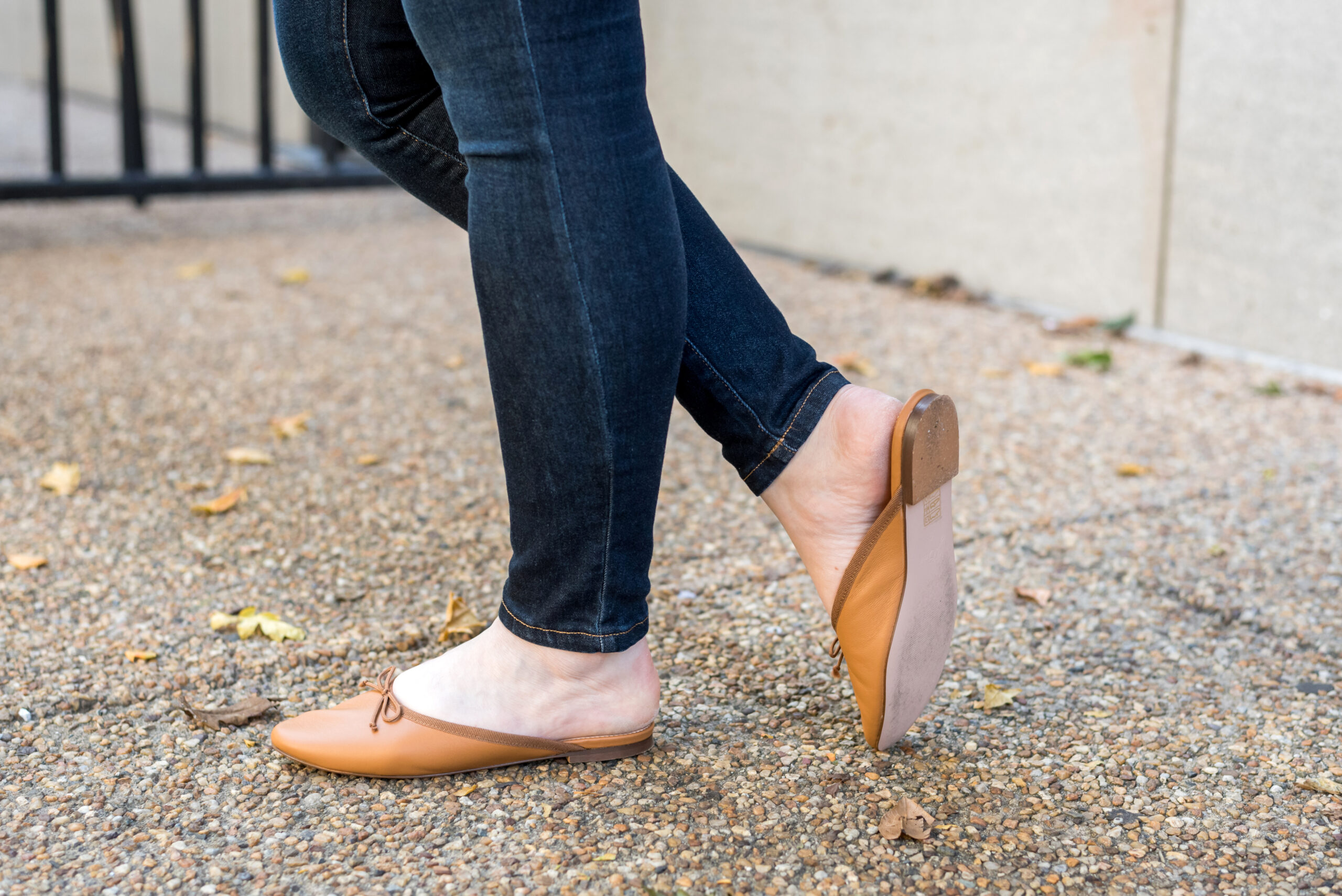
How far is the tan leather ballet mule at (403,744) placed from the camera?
1.26 m

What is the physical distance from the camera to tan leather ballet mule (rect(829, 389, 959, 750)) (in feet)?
3.90

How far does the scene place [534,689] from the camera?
1.24 metres

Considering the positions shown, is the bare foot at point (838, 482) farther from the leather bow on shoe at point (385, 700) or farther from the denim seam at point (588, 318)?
the leather bow on shoe at point (385, 700)

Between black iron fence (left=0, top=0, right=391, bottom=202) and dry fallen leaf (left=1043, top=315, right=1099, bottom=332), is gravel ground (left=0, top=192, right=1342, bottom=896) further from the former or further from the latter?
black iron fence (left=0, top=0, right=391, bottom=202)

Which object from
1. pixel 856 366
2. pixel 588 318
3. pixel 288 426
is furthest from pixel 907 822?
pixel 856 366

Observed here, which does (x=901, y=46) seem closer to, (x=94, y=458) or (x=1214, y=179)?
(x=1214, y=179)

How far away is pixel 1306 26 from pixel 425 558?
2.29 meters

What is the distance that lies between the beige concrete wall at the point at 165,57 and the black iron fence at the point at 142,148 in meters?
1.15

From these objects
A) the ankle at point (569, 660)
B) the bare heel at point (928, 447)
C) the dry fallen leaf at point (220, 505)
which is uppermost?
the bare heel at point (928, 447)

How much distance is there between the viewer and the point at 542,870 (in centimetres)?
114

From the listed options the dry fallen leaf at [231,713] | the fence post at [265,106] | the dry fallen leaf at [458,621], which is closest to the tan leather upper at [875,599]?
the dry fallen leaf at [458,621]

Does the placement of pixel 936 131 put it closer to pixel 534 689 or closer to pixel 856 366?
pixel 856 366

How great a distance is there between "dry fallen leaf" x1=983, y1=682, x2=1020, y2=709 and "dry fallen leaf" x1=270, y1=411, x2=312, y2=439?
1526 millimetres

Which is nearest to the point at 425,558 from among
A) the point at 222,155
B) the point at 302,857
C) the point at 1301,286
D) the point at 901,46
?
the point at 302,857
